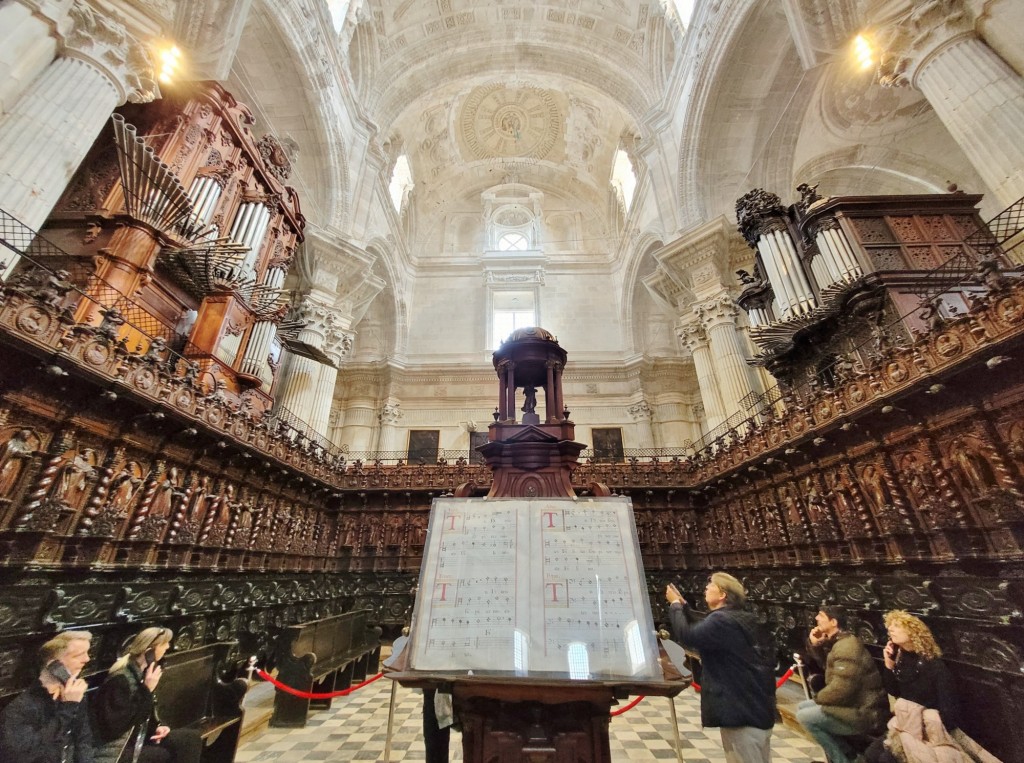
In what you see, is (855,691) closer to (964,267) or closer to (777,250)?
(964,267)

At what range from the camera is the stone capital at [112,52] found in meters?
5.33

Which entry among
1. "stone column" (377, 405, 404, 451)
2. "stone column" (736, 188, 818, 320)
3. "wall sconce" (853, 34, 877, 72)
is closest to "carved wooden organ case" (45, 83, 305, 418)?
"stone column" (377, 405, 404, 451)

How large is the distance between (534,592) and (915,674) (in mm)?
2697

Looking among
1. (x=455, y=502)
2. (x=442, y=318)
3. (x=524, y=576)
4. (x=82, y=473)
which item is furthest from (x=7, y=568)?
(x=442, y=318)

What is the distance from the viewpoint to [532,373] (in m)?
6.22

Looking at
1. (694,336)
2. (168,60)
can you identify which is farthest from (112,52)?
(694,336)

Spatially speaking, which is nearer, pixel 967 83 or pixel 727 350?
→ pixel 967 83

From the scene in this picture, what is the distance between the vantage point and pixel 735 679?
7.43 ft

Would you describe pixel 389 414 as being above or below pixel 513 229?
below

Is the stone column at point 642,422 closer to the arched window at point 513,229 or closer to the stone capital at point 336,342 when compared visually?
the arched window at point 513,229

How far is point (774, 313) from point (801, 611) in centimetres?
645

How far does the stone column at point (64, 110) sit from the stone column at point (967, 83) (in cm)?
1164

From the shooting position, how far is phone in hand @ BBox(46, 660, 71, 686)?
2.20 m

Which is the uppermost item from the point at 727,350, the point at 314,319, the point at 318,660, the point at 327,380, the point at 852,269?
the point at 314,319
